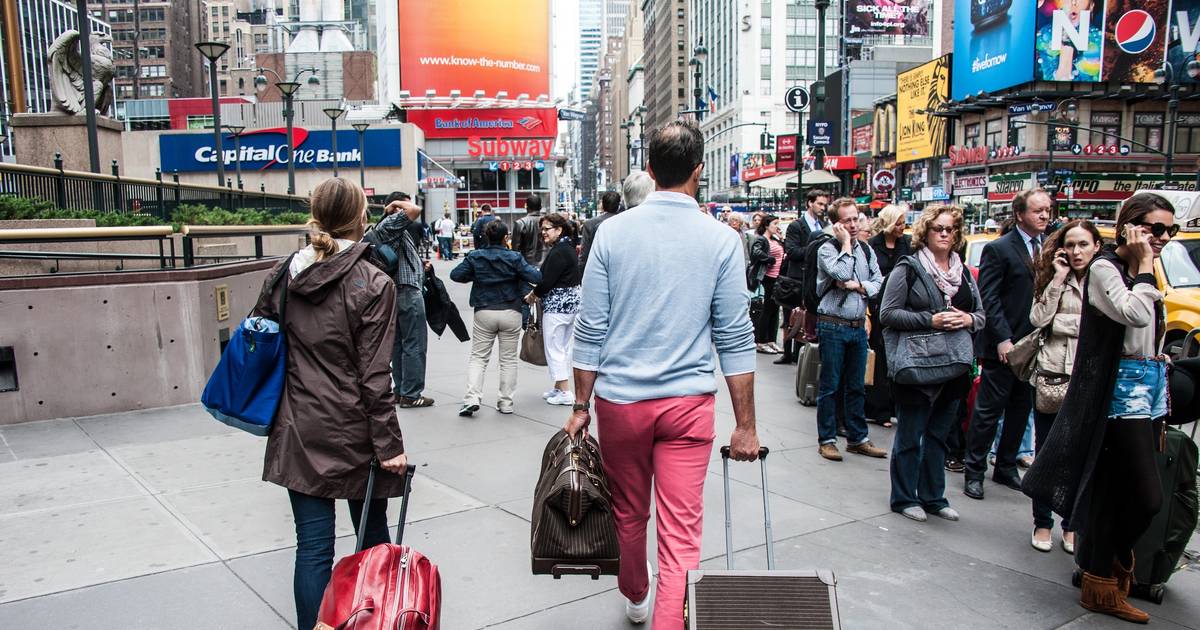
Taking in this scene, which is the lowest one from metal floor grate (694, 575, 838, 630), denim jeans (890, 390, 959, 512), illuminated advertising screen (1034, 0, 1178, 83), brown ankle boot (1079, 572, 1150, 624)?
brown ankle boot (1079, 572, 1150, 624)

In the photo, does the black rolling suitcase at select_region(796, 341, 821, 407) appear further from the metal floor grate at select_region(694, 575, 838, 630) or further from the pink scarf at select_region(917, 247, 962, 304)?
the metal floor grate at select_region(694, 575, 838, 630)

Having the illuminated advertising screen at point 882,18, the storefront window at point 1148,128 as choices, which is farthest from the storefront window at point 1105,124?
the illuminated advertising screen at point 882,18

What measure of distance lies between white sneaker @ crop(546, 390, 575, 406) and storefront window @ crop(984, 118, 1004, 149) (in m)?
52.1

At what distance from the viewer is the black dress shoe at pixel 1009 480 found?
20.1 feet

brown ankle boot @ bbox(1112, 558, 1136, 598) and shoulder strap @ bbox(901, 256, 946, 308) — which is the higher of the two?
shoulder strap @ bbox(901, 256, 946, 308)

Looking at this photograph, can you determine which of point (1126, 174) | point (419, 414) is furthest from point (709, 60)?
point (419, 414)

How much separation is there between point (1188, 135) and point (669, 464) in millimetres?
58737

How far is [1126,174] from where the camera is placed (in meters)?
48.7

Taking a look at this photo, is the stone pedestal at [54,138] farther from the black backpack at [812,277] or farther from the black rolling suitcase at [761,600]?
the black rolling suitcase at [761,600]

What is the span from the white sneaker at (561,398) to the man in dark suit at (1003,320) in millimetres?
3805

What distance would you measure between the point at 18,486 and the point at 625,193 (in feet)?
15.5

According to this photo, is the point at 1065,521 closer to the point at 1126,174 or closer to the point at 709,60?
the point at 1126,174

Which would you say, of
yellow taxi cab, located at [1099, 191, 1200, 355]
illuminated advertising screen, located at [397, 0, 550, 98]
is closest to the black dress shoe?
yellow taxi cab, located at [1099, 191, 1200, 355]

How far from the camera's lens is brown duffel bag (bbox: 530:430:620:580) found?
3.27m
